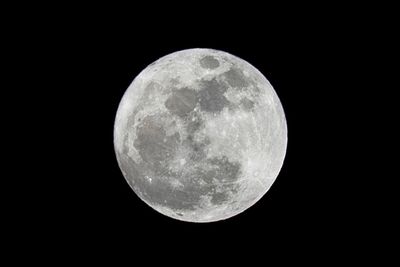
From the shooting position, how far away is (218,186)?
17.1 feet

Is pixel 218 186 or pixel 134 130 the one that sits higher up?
pixel 134 130

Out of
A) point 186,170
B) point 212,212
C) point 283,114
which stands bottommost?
point 212,212

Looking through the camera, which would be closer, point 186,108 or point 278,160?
point 186,108

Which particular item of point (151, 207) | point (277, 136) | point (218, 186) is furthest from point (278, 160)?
point (151, 207)

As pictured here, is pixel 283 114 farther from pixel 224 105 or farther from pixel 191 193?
pixel 191 193

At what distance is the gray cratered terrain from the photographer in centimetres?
504

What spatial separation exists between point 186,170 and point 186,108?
695 mm

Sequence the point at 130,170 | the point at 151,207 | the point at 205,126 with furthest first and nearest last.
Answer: the point at 151,207 → the point at 130,170 → the point at 205,126

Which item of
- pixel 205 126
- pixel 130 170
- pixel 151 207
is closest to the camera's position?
pixel 205 126

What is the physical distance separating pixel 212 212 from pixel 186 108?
4.51 ft

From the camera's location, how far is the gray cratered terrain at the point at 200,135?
5.04m

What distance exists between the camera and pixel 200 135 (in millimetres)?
5008

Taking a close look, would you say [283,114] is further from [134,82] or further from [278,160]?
[134,82]

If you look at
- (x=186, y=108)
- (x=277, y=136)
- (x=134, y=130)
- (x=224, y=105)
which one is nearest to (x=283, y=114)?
(x=277, y=136)
